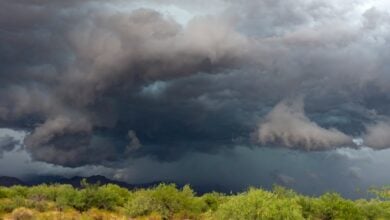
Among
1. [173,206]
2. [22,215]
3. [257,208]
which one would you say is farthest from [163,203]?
[257,208]

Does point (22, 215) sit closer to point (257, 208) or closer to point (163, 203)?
point (163, 203)

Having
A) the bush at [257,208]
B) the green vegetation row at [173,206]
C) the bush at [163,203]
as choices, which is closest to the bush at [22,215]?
→ the green vegetation row at [173,206]

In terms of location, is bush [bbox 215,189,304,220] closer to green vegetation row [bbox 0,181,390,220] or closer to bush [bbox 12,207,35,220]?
green vegetation row [bbox 0,181,390,220]

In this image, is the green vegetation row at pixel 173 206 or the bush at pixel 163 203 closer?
the green vegetation row at pixel 173 206

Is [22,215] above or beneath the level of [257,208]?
above

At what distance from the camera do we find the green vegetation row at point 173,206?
221 ft

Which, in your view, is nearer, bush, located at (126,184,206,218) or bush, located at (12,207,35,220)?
bush, located at (12,207,35,220)

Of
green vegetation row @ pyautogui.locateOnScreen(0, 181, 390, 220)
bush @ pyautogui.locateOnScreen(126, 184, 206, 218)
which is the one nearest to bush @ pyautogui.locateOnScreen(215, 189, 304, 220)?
green vegetation row @ pyautogui.locateOnScreen(0, 181, 390, 220)

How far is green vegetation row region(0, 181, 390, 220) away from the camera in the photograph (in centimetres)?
6738

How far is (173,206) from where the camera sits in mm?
98062

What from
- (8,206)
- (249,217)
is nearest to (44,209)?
(8,206)

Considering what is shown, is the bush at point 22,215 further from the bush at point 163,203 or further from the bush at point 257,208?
the bush at point 257,208

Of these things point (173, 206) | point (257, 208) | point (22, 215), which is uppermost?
point (173, 206)

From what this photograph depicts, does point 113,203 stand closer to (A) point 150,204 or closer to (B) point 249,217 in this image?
(A) point 150,204
